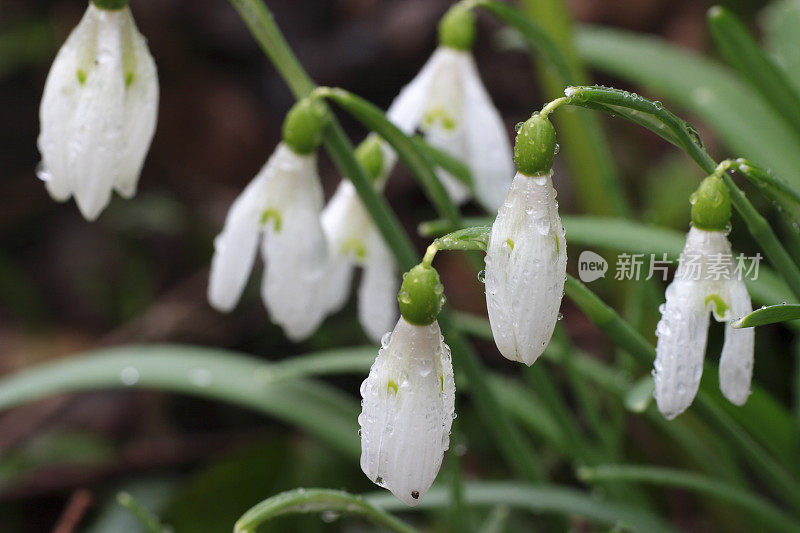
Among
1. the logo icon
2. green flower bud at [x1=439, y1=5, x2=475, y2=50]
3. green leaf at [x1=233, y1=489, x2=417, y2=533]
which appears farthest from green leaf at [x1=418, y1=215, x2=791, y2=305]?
green leaf at [x1=233, y1=489, x2=417, y2=533]

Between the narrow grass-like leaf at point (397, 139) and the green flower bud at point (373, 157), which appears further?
the green flower bud at point (373, 157)

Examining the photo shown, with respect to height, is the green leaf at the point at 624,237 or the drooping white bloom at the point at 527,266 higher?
the drooping white bloom at the point at 527,266

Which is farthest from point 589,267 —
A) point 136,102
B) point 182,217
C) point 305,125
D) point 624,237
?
point 182,217

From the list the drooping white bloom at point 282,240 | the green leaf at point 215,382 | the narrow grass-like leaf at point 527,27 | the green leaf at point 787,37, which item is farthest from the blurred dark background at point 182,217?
the narrow grass-like leaf at point 527,27

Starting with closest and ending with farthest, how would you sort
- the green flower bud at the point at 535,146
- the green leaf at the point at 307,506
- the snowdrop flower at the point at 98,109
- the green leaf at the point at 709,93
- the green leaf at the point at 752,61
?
the green flower bud at the point at 535,146, the green leaf at the point at 307,506, the snowdrop flower at the point at 98,109, the green leaf at the point at 752,61, the green leaf at the point at 709,93

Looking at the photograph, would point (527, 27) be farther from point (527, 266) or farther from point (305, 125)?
point (527, 266)

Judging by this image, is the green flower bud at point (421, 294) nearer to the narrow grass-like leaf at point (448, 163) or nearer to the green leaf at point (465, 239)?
the green leaf at point (465, 239)

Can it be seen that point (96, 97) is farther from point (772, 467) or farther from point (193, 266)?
point (193, 266)

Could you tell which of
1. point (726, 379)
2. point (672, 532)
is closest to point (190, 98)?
point (672, 532)

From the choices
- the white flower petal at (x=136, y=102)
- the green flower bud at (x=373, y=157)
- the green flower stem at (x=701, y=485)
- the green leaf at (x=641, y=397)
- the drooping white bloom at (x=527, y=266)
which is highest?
the white flower petal at (x=136, y=102)
